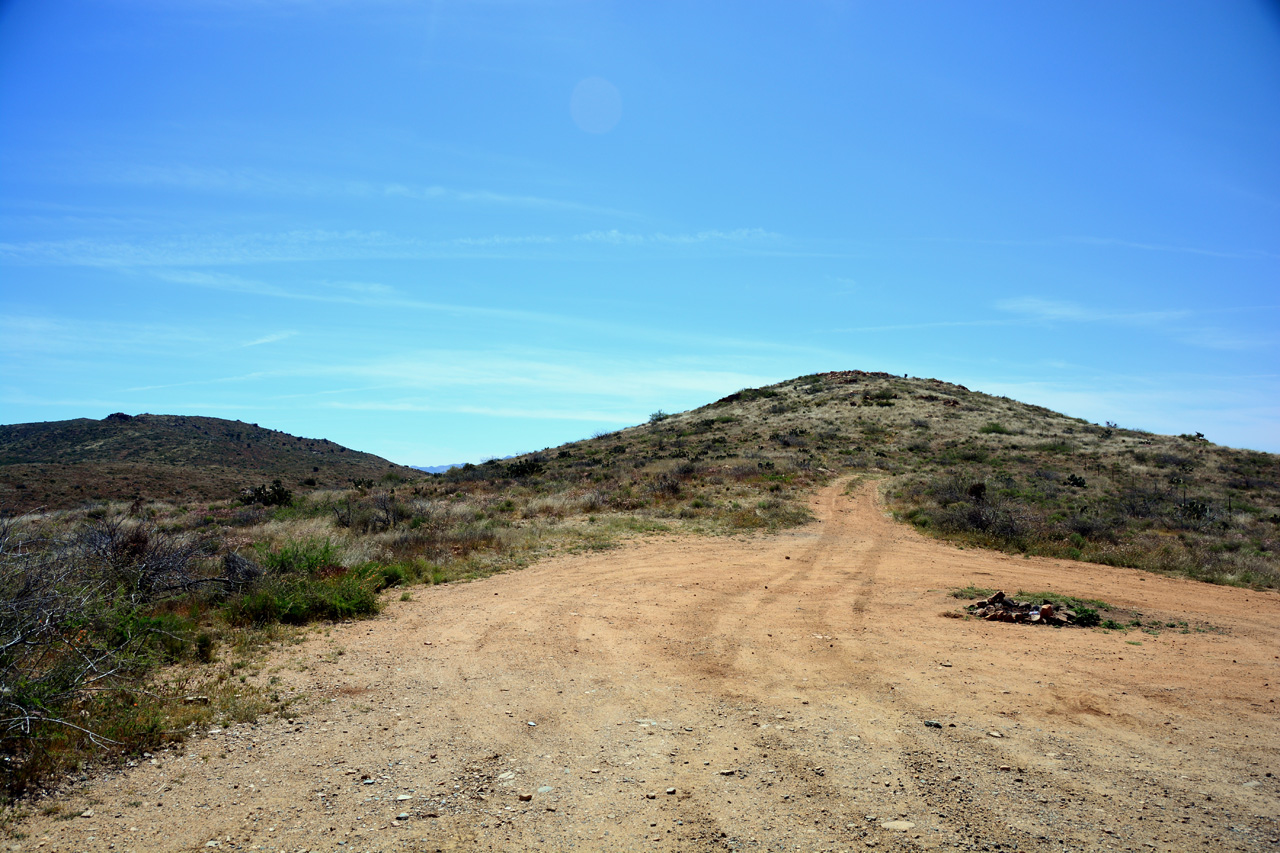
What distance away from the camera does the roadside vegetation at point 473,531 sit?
19.4 feet

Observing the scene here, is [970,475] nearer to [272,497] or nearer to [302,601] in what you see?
[302,601]

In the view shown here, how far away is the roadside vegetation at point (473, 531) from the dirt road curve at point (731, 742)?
91 centimetres

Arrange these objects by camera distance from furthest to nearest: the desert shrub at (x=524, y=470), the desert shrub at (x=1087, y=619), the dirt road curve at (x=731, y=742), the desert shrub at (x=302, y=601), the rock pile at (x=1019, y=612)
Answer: the desert shrub at (x=524, y=470) → the rock pile at (x=1019, y=612) → the desert shrub at (x=1087, y=619) → the desert shrub at (x=302, y=601) → the dirt road curve at (x=731, y=742)

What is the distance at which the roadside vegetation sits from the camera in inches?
233

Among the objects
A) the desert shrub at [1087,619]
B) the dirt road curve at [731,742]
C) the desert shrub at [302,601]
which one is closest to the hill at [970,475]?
the desert shrub at [1087,619]

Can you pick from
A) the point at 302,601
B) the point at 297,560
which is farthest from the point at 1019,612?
the point at 297,560

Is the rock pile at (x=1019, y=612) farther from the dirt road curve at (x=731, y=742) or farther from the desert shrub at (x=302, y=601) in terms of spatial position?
the desert shrub at (x=302, y=601)

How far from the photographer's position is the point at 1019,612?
10203 millimetres

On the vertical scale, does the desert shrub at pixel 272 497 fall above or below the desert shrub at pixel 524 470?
below

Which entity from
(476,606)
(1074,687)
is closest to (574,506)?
(476,606)

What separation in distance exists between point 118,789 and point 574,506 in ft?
55.5

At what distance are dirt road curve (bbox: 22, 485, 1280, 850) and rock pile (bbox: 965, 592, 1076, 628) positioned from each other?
16.7 inches

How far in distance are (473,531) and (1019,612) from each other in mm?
12001

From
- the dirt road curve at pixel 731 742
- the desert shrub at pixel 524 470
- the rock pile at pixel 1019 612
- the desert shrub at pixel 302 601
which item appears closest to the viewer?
the dirt road curve at pixel 731 742
